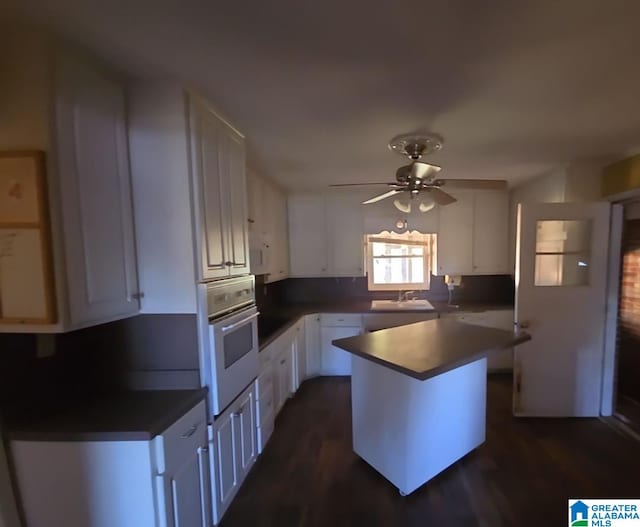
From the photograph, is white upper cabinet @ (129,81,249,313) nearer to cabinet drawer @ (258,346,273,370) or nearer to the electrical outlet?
the electrical outlet

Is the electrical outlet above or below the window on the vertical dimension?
below

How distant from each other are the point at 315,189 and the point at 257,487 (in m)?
3.02

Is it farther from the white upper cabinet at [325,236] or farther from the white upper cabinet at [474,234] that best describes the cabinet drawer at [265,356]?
the white upper cabinet at [474,234]

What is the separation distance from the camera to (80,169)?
4.07 ft

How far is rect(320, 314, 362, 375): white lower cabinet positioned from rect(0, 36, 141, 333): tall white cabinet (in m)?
2.48

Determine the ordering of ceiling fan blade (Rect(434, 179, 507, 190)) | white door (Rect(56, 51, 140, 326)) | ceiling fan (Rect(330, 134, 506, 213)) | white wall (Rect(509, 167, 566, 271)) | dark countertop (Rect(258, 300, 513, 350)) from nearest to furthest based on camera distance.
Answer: white door (Rect(56, 51, 140, 326)) < ceiling fan (Rect(330, 134, 506, 213)) < ceiling fan blade (Rect(434, 179, 507, 190)) < white wall (Rect(509, 167, 566, 271)) < dark countertop (Rect(258, 300, 513, 350))

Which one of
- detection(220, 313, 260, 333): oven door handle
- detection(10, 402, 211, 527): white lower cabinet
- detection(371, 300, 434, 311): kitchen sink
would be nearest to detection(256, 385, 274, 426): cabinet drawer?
detection(220, 313, 260, 333): oven door handle

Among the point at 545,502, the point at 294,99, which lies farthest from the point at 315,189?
the point at 545,502

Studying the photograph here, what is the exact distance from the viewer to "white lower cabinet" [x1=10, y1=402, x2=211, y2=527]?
123cm

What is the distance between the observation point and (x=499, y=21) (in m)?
1.08

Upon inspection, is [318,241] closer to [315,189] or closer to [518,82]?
[315,189]

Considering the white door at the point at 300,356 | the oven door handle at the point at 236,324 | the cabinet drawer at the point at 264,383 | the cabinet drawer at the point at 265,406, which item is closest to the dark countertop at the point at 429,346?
the oven door handle at the point at 236,324

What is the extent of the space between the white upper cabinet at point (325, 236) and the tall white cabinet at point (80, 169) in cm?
259

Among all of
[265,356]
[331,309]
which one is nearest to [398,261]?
[331,309]
